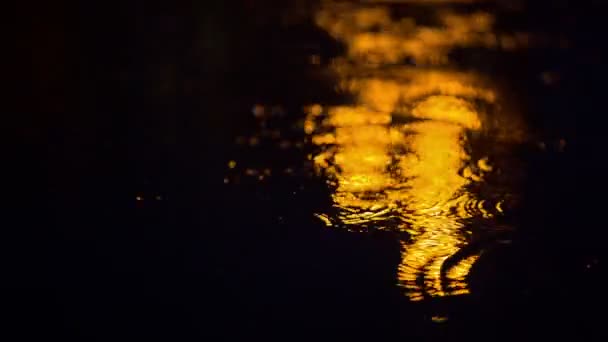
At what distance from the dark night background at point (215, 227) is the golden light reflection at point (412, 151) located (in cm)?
20

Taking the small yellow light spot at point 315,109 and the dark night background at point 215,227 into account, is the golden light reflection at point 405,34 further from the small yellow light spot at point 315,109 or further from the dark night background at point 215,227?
the small yellow light spot at point 315,109

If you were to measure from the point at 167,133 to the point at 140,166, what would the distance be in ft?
2.80

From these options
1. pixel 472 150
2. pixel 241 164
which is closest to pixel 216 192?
pixel 241 164

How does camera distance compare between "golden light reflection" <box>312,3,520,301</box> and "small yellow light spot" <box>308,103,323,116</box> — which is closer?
"golden light reflection" <box>312,3,520,301</box>

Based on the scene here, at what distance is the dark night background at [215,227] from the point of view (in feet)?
16.9

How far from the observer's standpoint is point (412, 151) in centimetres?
766

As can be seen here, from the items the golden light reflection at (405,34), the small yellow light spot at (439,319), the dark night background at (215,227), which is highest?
the golden light reflection at (405,34)

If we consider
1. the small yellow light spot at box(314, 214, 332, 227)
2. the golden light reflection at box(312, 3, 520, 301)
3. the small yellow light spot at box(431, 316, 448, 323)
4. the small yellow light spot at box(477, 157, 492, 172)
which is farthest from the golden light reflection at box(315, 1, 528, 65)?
the small yellow light spot at box(431, 316, 448, 323)

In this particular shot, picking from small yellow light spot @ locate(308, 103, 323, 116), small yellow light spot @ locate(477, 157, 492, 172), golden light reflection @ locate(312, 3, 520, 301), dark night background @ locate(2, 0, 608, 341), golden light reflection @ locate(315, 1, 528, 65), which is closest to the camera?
dark night background @ locate(2, 0, 608, 341)

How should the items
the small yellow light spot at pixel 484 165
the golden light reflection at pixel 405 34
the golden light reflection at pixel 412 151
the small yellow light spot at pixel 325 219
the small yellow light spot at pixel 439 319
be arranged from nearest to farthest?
the small yellow light spot at pixel 439 319 < the golden light reflection at pixel 412 151 < the small yellow light spot at pixel 325 219 < the small yellow light spot at pixel 484 165 < the golden light reflection at pixel 405 34

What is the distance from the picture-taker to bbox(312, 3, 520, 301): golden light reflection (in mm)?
5879

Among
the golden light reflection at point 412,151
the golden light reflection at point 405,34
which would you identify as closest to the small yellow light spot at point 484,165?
the golden light reflection at point 412,151

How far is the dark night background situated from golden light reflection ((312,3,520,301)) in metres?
0.20

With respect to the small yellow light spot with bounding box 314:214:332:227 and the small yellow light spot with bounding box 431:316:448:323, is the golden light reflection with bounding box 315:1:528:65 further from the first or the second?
the small yellow light spot with bounding box 431:316:448:323
